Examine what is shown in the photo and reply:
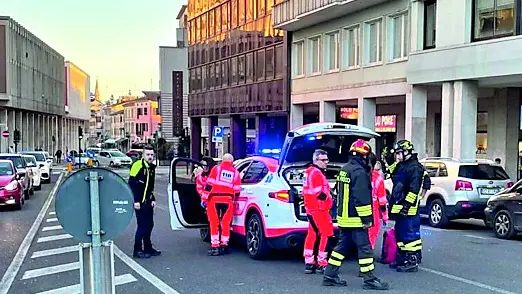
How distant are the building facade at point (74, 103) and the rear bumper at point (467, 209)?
80.3m

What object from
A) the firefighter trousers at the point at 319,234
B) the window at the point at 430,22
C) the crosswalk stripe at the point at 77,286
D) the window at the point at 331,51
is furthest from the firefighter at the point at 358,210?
the window at the point at 331,51

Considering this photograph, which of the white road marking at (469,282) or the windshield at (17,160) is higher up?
the windshield at (17,160)

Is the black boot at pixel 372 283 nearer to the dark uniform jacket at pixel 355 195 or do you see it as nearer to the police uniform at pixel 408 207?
the dark uniform jacket at pixel 355 195

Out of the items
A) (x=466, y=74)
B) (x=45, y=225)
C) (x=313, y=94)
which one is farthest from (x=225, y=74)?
(x=45, y=225)

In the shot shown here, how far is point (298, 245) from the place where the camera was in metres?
10.3

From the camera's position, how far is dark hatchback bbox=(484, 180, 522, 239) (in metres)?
13.9

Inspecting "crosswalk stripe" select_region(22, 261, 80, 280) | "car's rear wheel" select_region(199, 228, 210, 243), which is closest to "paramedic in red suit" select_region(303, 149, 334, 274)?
"crosswalk stripe" select_region(22, 261, 80, 280)

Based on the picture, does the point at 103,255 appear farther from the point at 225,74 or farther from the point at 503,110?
the point at 225,74

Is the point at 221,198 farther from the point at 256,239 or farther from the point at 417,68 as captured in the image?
the point at 417,68

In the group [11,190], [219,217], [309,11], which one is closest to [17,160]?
[11,190]

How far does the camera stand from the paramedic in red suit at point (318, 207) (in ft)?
30.0

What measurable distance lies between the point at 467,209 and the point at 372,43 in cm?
1308

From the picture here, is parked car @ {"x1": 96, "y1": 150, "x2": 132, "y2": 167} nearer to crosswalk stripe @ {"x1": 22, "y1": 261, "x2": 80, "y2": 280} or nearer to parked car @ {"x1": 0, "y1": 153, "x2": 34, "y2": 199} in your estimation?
parked car @ {"x1": 0, "y1": 153, "x2": 34, "y2": 199}

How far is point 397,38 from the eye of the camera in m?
26.3
